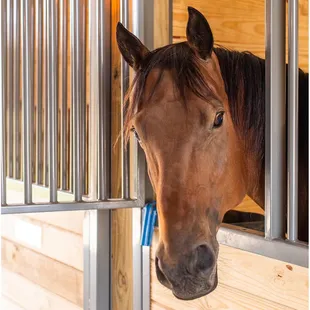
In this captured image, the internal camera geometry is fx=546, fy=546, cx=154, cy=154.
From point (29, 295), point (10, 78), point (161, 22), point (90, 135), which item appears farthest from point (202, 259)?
point (29, 295)

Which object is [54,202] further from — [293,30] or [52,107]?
[293,30]

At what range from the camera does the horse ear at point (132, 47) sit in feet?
4.04

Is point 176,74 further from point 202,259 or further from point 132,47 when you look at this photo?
point 202,259

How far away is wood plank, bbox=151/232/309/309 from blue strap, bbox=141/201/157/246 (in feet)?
0.75

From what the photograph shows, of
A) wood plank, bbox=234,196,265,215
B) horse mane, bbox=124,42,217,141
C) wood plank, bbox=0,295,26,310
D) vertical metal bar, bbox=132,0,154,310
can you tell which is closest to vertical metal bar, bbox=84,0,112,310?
vertical metal bar, bbox=132,0,154,310

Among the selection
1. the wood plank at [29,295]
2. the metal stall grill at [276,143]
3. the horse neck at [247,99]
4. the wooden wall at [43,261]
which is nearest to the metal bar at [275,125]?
the metal stall grill at [276,143]

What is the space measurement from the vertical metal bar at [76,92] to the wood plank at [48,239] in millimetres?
385

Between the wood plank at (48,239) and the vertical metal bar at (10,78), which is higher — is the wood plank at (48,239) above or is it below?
below

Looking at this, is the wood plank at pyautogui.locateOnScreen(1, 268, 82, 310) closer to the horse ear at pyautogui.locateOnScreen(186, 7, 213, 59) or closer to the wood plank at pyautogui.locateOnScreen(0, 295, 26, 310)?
Answer: the wood plank at pyautogui.locateOnScreen(0, 295, 26, 310)

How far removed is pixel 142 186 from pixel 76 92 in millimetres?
309

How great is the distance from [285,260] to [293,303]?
91 millimetres

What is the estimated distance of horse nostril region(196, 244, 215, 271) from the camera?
98 centimetres

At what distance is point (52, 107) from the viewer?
1.42 m

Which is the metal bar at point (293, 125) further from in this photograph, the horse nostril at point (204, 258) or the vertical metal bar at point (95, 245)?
the vertical metal bar at point (95, 245)
